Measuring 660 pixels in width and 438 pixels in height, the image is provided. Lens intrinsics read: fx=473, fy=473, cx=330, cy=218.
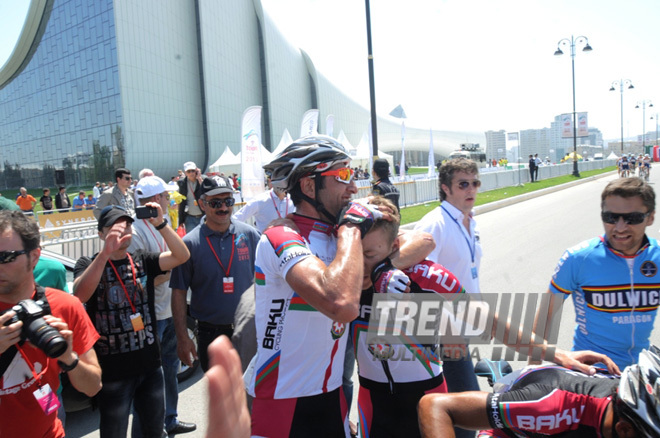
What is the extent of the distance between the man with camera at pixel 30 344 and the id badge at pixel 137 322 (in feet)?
2.37

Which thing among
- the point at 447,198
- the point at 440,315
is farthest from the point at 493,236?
the point at 440,315

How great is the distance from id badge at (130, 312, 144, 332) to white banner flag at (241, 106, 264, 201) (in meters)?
9.25

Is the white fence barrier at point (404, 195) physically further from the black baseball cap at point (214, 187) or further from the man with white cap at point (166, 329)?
the man with white cap at point (166, 329)

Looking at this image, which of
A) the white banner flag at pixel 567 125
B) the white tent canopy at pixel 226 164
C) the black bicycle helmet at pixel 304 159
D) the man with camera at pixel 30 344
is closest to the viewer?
the black bicycle helmet at pixel 304 159

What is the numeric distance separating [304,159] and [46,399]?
1.85m

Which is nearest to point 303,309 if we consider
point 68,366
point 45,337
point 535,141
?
point 45,337

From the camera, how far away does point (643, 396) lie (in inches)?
66.7

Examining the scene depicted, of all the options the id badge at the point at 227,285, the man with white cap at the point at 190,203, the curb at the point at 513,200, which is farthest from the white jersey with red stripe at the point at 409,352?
the curb at the point at 513,200

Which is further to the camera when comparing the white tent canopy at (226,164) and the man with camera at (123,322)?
the white tent canopy at (226,164)

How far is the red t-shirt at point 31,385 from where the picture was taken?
7.68 ft

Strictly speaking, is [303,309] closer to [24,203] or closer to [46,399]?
[46,399]

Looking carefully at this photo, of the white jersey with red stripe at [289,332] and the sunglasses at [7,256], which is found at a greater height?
→ the sunglasses at [7,256]

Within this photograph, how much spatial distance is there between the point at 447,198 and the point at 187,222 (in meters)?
7.26

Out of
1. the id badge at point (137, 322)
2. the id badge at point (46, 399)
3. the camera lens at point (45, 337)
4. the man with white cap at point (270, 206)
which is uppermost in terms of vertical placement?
the man with white cap at point (270, 206)
